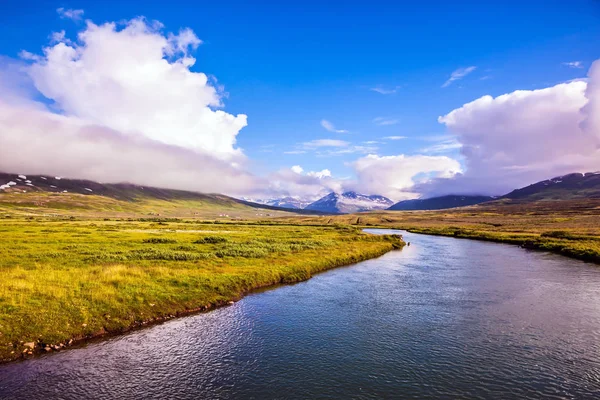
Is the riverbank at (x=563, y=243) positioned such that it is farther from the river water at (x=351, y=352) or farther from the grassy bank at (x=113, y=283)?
the grassy bank at (x=113, y=283)

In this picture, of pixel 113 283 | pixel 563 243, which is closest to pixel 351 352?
pixel 113 283

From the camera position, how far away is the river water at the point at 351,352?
21.8 meters

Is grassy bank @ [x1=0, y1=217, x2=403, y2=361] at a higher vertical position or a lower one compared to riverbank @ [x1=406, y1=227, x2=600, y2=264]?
lower

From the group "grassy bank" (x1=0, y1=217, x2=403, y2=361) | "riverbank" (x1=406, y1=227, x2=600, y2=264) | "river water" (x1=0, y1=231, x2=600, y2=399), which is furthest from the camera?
"riverbank" (x1=406, y1=227, x2=600, y2=264)

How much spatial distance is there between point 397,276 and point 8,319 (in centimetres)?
4961

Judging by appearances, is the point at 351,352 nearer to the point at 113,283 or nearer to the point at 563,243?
the point at 113,283

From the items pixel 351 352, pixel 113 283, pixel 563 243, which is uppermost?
pixel 563 243

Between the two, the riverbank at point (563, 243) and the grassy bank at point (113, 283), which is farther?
the riverbank at point (563, 243)

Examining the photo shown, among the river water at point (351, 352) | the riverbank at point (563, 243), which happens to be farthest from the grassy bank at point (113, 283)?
the riverbank at point (563, 243)

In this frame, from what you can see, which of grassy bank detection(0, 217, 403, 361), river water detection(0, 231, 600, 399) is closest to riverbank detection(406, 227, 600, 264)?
river water detection(0, 231, 600, 399)

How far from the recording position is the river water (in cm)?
2184

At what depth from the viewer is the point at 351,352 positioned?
1080 inches

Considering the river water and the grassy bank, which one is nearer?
the river water

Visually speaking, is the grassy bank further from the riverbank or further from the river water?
the riverbank
